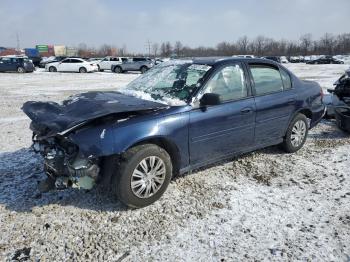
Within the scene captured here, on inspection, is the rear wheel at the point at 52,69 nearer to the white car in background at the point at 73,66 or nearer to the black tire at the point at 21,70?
the white car in background at the point at 73,66

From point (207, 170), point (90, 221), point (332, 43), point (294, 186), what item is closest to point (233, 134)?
point (207, 170)

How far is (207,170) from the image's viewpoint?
199 inches

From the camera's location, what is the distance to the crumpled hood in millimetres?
3633

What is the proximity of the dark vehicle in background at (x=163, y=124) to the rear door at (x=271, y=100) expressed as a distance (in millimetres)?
15

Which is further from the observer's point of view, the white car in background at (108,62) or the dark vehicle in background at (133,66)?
A: the white car in background at (108,62)

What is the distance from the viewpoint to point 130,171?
369 cm

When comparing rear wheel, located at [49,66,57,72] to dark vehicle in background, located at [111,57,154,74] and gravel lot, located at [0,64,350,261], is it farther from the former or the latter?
gravel lot, located at [0,64,350,261]

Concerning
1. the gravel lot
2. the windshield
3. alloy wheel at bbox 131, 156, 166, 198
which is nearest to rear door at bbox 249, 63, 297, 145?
the gravel lot

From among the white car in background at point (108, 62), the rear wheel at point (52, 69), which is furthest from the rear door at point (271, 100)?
the white car in background at point (108, 62)

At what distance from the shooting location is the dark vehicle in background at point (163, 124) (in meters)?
3.63

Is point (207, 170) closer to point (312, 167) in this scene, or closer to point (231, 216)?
point (231, 216)

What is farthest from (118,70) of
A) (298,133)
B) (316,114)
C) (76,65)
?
(298,133)

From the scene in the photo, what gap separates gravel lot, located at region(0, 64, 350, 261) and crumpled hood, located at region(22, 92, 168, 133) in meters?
1.01

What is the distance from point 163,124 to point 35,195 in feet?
6.13
